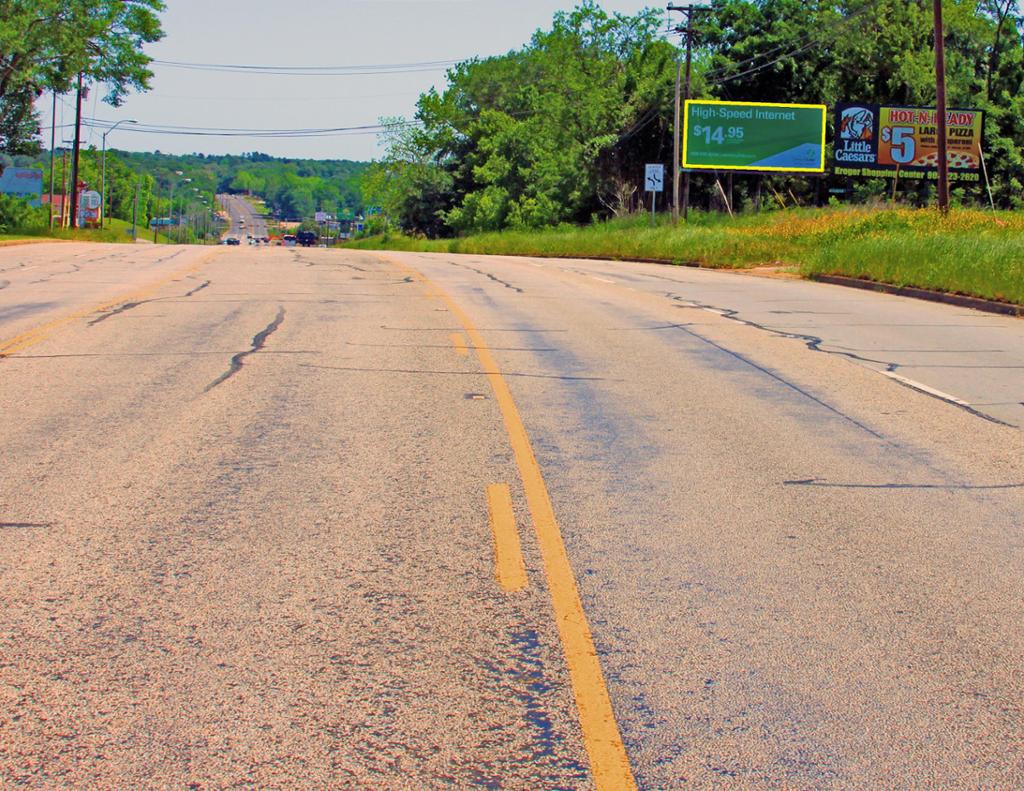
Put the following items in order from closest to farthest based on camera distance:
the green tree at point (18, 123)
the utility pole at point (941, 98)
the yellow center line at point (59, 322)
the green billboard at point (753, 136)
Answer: the yellow center line at point (59, 322)
the utility pole at point (941, 98)
the green billboard at point (753, 136)
the green tree at point (18, 123)

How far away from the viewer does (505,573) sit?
568 cm

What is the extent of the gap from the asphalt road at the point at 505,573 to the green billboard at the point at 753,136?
135 ft

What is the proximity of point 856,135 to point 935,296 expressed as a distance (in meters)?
32.8

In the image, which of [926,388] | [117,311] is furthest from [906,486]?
[117,311]

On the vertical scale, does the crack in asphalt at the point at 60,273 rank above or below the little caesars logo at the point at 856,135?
below

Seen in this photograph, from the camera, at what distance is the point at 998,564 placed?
19.6ft

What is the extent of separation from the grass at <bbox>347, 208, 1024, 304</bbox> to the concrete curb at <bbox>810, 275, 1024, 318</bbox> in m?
0.18

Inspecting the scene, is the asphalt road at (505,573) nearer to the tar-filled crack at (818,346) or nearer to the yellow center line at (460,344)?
the tar-filled crack at (818,346)

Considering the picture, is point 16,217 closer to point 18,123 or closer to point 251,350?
point 18,123

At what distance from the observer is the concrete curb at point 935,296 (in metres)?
19.5

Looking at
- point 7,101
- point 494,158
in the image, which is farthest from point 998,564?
point 494,158

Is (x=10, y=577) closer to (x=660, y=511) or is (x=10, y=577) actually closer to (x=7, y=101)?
(x=660, y=511)

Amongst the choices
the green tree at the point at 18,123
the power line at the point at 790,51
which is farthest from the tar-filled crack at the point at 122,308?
the power line at the point at 790,51

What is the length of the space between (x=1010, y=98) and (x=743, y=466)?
6531cm
